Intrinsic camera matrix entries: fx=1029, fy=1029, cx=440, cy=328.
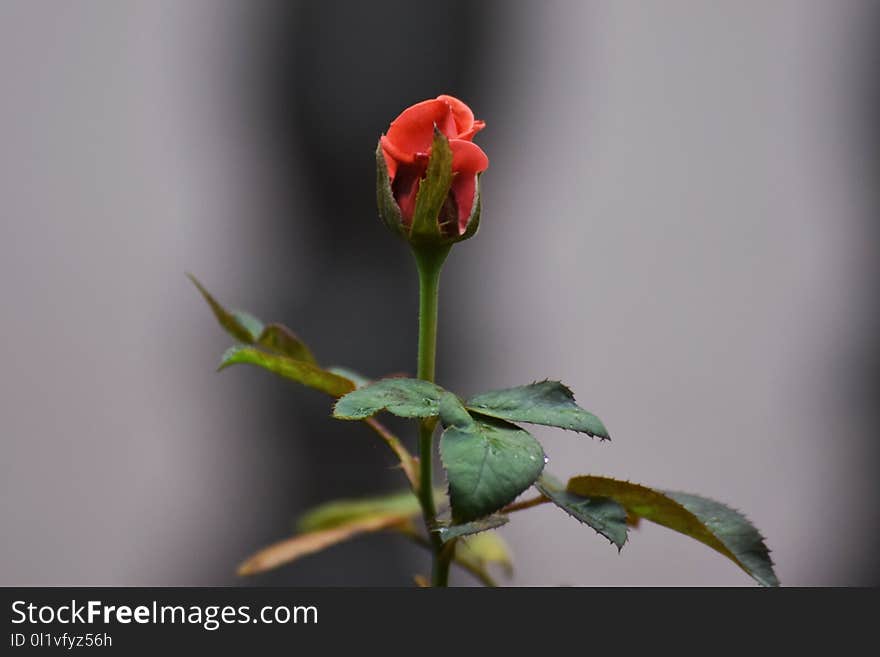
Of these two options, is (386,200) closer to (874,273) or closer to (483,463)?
(483,463)

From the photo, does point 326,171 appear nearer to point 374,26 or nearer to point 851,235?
point 374,26

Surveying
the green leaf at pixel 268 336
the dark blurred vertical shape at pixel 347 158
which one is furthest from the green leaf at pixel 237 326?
the dark blurred vertical shape at pixel 347 158

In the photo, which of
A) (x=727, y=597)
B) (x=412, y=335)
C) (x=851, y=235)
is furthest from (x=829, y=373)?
(x=727, y=597)

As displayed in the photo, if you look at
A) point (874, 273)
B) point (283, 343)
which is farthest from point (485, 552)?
point (874, 273)

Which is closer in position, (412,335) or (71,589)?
(71,589)

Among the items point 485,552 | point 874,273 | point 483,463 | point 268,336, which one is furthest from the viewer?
point 874,273

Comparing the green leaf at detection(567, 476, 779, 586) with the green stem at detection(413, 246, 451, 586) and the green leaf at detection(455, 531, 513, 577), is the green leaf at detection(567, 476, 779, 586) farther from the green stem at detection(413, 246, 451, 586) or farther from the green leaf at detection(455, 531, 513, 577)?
the green leaf at detection(455, 531, 513, 577)

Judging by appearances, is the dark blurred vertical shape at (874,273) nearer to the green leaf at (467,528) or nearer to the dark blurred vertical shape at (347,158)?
the dark blurred vertical shape at (347,158)

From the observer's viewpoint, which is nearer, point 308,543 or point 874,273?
point 308,543
